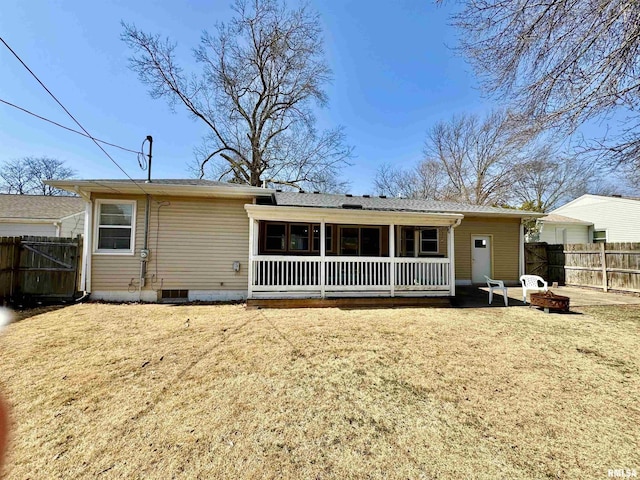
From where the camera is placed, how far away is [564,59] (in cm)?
464

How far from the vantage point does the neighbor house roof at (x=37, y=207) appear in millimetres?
12914

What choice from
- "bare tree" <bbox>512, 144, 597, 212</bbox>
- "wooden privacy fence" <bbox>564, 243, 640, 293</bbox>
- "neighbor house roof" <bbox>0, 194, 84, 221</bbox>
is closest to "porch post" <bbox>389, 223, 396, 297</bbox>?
"wooden privacy fence" <bbox>564, 243, 640, 293</bbox>

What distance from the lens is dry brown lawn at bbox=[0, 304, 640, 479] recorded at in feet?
6.61

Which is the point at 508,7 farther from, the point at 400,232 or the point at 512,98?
the point at 400,232

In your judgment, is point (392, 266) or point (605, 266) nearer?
point (392, 266)

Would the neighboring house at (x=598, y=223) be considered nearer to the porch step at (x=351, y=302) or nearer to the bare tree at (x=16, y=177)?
the porch step at (x=351, y=302)

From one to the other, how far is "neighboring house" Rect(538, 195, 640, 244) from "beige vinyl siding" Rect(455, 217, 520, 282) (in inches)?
324

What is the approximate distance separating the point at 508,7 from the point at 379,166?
24420mm

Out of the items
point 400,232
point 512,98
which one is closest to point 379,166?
point 400,232

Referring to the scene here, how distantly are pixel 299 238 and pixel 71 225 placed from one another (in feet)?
42.1

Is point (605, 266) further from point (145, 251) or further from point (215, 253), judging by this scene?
point (145, 251)

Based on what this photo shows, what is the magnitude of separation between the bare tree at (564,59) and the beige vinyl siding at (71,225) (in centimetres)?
1766

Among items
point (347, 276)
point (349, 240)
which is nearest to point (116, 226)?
point (347, 276)

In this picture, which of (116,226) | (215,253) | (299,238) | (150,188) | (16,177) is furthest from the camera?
(16,177)
